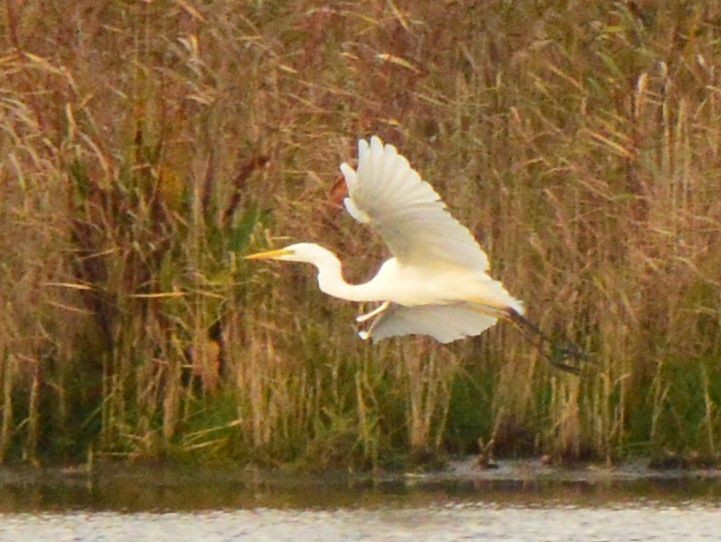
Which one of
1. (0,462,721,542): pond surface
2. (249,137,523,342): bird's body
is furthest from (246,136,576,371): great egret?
(0,462,721,542): pond surface

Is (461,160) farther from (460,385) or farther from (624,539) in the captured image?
(624,539)

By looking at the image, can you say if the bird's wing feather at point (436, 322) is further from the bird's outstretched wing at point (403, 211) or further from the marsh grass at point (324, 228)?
the marsh grass at point (324, 228)

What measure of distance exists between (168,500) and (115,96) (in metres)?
2.01

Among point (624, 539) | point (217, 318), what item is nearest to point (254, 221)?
point (217, 318)

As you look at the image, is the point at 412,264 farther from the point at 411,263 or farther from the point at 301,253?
the point at 301,253

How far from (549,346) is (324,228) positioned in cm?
118

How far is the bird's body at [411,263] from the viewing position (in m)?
6.70

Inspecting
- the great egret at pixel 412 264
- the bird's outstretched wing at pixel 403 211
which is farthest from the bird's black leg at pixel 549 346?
the bird's outstretched wing at pixel 403 211

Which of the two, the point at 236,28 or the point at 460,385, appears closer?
the point at 460,385

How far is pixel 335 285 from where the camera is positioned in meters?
7.34

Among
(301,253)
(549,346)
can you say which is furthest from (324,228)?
(301,253)

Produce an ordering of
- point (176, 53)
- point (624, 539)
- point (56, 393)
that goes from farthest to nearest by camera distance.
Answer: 1. point (176, 53)
2. point (56, 393)
3. point (624, 539)

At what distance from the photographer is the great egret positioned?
6.70 meters

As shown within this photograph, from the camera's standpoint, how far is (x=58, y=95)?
8.88m
